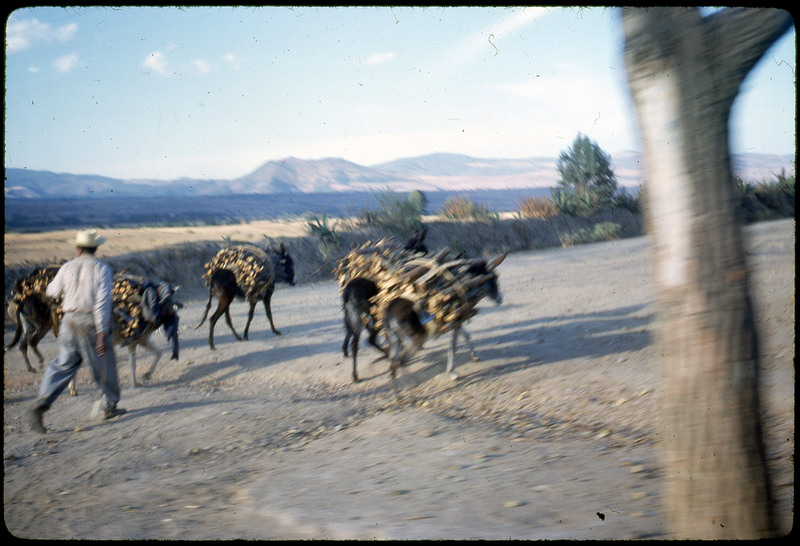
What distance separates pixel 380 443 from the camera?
5.95 metres

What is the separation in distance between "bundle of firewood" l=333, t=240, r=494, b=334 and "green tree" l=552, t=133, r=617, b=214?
2478 cm

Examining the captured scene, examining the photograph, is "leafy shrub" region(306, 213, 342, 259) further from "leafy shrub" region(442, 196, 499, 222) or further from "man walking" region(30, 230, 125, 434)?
"man walking" region(30, 230, 125, 434)

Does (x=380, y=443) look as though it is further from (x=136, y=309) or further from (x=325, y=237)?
(x=325, y=237)

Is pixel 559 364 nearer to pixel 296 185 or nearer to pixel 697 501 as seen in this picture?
pixel 697 501

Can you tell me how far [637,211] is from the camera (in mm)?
32312

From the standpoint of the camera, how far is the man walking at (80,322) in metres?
6.59

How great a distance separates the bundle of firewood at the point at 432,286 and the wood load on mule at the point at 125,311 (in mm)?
3171

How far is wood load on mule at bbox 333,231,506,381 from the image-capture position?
7.45 meters

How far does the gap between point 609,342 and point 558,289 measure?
21.6 ft

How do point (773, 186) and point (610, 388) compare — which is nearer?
point (610, 388)

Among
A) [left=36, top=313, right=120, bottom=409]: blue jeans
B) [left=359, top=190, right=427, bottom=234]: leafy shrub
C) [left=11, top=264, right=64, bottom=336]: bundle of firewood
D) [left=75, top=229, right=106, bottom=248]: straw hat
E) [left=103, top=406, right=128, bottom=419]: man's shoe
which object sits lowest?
[left=103, top=406, right=128, bottom=419]: man's shoe

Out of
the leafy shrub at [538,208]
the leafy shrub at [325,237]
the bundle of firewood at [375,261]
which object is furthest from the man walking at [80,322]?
the leafy shrub at [538,208]

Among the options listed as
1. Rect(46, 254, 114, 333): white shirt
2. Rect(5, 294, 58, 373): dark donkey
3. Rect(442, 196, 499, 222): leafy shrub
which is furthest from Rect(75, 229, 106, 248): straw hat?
Rect(442, 196, 499, 222): leafy shrub

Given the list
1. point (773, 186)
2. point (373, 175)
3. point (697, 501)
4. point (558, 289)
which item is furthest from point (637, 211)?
point (373, 175)
